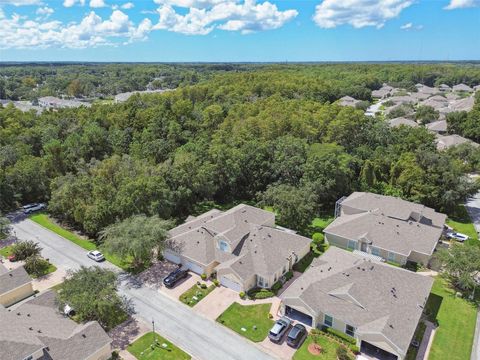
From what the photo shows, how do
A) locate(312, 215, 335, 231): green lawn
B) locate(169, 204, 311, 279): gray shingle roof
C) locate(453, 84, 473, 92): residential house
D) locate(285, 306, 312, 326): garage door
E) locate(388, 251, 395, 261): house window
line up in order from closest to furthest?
locate(285, 306, 312, 326): garage door, locate(169, 204, 311, 279): gray shingle roof, locate(388, 251, 395, 261): house window, locate(312, 215, 335, 231): green lawn, locate(453, 84, 473, 92): residential house

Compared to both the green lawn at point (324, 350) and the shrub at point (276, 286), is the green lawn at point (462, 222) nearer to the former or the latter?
the shrub at point (276, 286)

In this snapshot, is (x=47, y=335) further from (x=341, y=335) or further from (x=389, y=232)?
(x=389, y=232)

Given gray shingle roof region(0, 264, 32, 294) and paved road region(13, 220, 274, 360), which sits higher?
gray shingle roof region(0, 264, 32, 294)

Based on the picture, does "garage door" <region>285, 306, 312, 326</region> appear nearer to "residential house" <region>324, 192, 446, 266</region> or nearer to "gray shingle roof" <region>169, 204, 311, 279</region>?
"gray shingle roof" <region>169, 204, 311, 279</region>

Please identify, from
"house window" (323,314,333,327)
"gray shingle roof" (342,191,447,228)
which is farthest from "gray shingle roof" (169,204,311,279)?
"gray shingle roof" (342,191,447,228)

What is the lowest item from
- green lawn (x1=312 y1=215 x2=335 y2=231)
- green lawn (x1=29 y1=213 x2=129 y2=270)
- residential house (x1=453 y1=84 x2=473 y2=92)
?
green lawn (x1=29 y1=213 x2=129 y2=270)

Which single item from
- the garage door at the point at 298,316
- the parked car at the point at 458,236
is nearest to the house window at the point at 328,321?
the garage door at the point at 298,316
